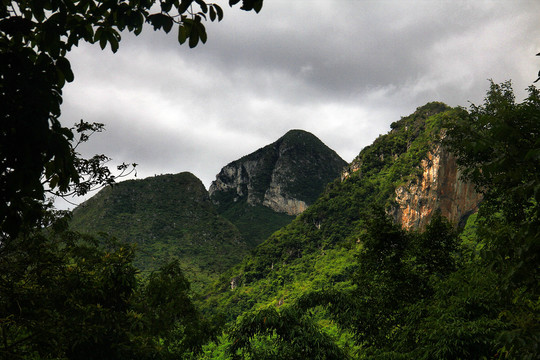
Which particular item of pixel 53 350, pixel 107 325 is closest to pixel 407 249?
pixel 107 325

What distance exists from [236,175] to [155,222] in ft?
252

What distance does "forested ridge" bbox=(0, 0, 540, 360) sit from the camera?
2.36 metres

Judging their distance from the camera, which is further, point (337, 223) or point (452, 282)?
point (337, 223)

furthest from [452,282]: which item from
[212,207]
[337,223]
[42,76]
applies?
[212,207]

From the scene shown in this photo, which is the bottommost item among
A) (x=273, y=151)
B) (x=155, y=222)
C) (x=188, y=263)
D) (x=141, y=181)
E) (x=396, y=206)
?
(x=188, y=263)

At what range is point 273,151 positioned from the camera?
172250mm

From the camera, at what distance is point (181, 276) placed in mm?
13914

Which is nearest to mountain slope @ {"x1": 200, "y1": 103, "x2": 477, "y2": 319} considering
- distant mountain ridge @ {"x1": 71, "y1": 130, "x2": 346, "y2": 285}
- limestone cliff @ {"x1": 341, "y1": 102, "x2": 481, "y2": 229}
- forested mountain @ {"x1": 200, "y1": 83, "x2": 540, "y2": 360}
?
limestone cliff @ {"x1": 341, "y1": 102, "x2": 481, "y2": 229}

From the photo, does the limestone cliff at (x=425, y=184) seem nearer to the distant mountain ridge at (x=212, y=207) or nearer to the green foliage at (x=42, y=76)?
the distant mountain ridge at (x=212, y=207)

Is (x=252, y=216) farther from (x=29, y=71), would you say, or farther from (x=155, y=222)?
(x=29, y=71)

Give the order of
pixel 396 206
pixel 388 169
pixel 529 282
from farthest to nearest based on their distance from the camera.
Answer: pixel 388 169 → pixel 396 206 → pixel 529 282

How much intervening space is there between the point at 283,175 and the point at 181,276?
14511 centimetres

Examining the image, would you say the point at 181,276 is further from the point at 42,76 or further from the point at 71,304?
the point at 42,76

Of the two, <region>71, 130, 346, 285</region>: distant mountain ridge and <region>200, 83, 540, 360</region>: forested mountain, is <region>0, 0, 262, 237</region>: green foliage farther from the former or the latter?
<region>71, 130, 346, 285</region>: distant mountain ridge
